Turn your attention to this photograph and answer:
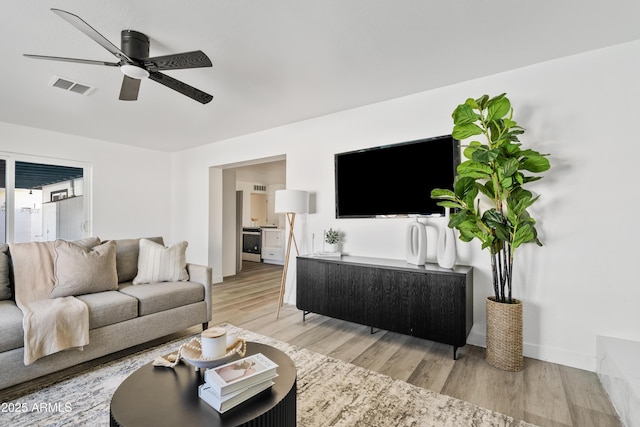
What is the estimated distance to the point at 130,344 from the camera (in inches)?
98.3

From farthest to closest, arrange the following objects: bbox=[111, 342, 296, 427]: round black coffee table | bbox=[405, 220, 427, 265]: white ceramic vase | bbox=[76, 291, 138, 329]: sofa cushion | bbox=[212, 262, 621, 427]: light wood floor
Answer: bbox=[405, 220, 427, 265]: white ceramic vase → bbox=[76, 291, 138, 329]: sofa cushion → bbox=[212, 262, 621, 427]: light wood floor → bbox=[111, 342, 296, 427]: round black coffee table

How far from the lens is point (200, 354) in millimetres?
1503

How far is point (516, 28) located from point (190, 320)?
3.63 m

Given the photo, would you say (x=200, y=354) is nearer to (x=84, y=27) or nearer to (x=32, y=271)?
(x=84, y=27)

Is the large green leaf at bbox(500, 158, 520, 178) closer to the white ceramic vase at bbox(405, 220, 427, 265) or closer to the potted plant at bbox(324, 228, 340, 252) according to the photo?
the white ceramic vase at bbox(405, 220, 427, 265)

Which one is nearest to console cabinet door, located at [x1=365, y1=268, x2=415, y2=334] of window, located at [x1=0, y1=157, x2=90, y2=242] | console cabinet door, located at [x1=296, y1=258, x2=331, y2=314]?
console cabinet door, located at [x1=296, y1=258, x2=331, y2=314]

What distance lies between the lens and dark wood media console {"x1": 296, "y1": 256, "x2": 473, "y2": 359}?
2.45 meters

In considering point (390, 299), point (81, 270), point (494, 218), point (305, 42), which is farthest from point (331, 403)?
point (305, 42)

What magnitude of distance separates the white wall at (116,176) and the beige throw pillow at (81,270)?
2.74m

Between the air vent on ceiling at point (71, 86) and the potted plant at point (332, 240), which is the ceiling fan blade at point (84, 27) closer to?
the air vent on ceiling at point (71, 86)

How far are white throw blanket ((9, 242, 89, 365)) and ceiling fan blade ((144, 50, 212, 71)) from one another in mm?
1851

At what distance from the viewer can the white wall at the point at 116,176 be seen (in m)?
Result: 4.35

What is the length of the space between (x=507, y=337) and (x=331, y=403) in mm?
1450

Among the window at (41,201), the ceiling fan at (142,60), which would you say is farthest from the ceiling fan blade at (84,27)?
the window at (41,201)
